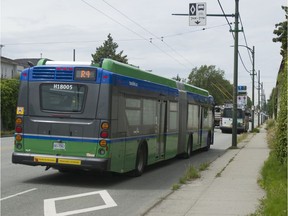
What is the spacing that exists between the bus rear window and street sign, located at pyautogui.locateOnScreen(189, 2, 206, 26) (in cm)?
1011

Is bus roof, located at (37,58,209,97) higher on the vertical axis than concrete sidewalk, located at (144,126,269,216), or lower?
higher

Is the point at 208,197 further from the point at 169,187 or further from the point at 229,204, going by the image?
the point at 169,187

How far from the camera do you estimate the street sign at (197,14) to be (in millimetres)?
19522

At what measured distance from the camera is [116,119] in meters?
10.9

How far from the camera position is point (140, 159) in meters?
12.7

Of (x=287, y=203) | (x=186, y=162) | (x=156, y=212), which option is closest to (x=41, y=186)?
(x=156, y=212)

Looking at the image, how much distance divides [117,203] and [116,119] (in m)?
2.46

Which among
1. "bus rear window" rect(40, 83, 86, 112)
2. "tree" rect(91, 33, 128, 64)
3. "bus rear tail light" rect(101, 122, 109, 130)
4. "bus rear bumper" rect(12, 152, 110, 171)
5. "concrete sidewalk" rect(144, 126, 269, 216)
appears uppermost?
"tree" rect(91, 33, 128, 64)

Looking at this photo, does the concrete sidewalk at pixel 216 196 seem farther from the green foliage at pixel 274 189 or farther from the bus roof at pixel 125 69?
the bus roof at pixel 125 69

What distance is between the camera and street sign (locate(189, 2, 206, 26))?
19.5 metres

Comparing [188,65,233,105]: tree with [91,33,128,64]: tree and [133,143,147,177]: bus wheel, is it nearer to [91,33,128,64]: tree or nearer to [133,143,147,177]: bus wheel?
[91,33,128,64]: tree

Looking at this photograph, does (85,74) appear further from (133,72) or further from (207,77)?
(207,77)

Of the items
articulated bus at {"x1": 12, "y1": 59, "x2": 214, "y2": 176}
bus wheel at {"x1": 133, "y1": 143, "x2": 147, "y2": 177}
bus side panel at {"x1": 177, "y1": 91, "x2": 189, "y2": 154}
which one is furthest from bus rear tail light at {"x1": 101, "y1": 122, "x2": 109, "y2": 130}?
bus side panel at {"x1": 177, "y1": 91, "x2": 189, "y2": 154}

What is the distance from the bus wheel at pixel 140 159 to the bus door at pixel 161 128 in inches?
47.0
